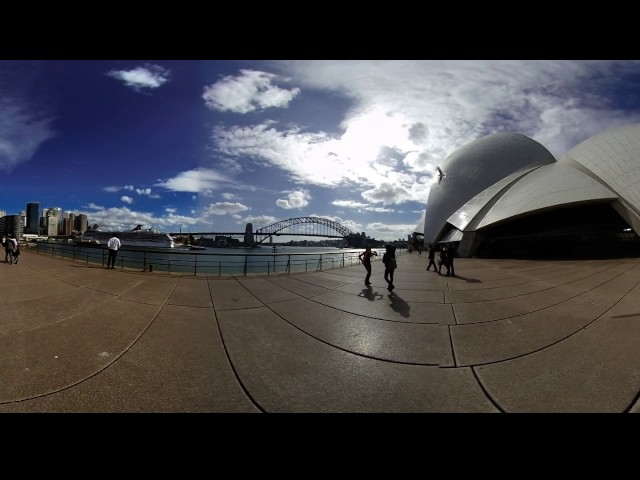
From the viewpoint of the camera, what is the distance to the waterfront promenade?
239 cm

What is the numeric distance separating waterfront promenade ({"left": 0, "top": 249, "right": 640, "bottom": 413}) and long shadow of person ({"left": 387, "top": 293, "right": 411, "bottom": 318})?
3 centimetres

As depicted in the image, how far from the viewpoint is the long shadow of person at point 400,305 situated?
4566 millimetres

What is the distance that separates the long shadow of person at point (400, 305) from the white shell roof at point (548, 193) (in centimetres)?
1949

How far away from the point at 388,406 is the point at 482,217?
85.0 ft

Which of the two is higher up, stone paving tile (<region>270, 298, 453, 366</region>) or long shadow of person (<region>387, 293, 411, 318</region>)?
long shadow of person (<region>387, 293, 411, 318</region>)

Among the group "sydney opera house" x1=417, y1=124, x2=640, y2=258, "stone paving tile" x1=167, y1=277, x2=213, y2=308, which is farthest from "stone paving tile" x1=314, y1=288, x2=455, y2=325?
"sydney opera house" x1=417, y1=124, x2=640, y2=258

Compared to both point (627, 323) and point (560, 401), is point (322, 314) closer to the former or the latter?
point (560, 401)

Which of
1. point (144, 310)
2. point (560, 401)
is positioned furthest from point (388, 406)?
point (144, 310)

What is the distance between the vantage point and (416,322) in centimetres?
418

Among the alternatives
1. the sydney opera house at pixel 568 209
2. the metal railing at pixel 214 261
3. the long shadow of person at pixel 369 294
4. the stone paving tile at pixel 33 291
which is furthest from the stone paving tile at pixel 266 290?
the sydney opera house at pixel 568 209


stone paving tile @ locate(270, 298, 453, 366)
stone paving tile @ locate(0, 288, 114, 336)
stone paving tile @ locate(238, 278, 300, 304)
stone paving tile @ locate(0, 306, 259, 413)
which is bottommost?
stone paving tile @ locate(0, 306, 259, 413)

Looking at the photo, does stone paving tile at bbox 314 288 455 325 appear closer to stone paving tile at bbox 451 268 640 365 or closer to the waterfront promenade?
the waterfront promenade

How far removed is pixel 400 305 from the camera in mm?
5008

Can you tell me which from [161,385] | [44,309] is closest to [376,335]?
[161,385]
